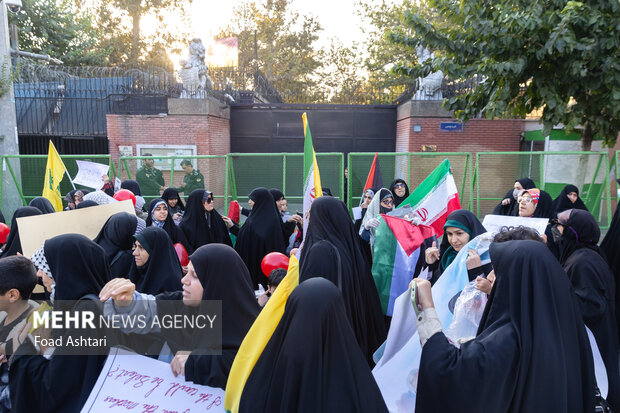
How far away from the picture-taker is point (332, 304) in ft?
6.20


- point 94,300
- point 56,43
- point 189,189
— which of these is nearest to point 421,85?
point 189,189

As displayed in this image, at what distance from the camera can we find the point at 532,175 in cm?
899

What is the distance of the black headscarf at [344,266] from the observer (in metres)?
3.25

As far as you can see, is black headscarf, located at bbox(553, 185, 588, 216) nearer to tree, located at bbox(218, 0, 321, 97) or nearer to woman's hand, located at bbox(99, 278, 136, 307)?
woman's hand, located at bbox(99, 278, 136, 307)

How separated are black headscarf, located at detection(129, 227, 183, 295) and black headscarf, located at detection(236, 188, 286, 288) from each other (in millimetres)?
2087

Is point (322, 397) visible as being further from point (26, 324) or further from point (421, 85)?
point (421, 85)

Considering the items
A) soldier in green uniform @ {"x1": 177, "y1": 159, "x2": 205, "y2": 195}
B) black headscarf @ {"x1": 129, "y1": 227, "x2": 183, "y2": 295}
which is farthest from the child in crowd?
soldier in green uniform @ {"x1": 177, "y1": 159, "x2": 205, "y2": 195}

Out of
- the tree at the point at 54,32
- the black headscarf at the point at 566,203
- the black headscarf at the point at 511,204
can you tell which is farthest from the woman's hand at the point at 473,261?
the tree at the point at 54,32

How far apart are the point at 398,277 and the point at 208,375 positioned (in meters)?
2.88

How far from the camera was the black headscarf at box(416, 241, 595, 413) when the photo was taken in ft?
6.05

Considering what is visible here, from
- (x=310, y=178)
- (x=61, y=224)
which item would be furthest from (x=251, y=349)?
(x=61, y=224)

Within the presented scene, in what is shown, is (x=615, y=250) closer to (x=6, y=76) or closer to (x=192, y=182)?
(x=192, y=182)

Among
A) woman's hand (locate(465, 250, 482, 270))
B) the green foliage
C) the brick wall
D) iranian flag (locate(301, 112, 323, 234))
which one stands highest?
the green foliage

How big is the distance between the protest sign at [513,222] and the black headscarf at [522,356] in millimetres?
2221
